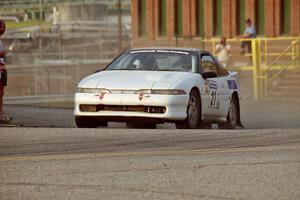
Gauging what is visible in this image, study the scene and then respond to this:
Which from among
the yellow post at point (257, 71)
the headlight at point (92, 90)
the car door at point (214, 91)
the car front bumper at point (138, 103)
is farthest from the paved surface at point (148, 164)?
the yellow post at point (257, 71)

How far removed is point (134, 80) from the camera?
15.4 meters

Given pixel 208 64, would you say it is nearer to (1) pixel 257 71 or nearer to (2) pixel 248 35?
(1) pixel 257 71

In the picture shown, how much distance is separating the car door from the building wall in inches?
770

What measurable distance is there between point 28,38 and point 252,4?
105 feet

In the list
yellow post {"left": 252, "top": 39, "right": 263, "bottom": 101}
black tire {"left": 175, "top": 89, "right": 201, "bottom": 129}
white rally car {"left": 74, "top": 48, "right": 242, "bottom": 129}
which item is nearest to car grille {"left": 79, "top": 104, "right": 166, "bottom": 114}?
white rally car {"left": 74, "top": 48, "right": 242, "bottom": 129}

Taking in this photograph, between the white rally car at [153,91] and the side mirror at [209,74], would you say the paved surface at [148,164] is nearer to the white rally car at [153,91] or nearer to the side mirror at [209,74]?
the white rally car at [153,91]

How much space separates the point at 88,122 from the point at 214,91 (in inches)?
90.6

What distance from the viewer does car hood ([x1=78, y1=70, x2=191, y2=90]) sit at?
50.1 feet

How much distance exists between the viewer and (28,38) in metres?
67.6

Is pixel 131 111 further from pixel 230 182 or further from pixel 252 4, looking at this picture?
Result: pixel 252 4

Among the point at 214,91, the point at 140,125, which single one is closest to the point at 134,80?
Answer: the point at 140,125

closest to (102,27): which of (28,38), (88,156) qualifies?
(28,38)

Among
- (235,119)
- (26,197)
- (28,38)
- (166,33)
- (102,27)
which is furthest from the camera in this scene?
(102,27)

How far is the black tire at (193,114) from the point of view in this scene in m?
15.7
